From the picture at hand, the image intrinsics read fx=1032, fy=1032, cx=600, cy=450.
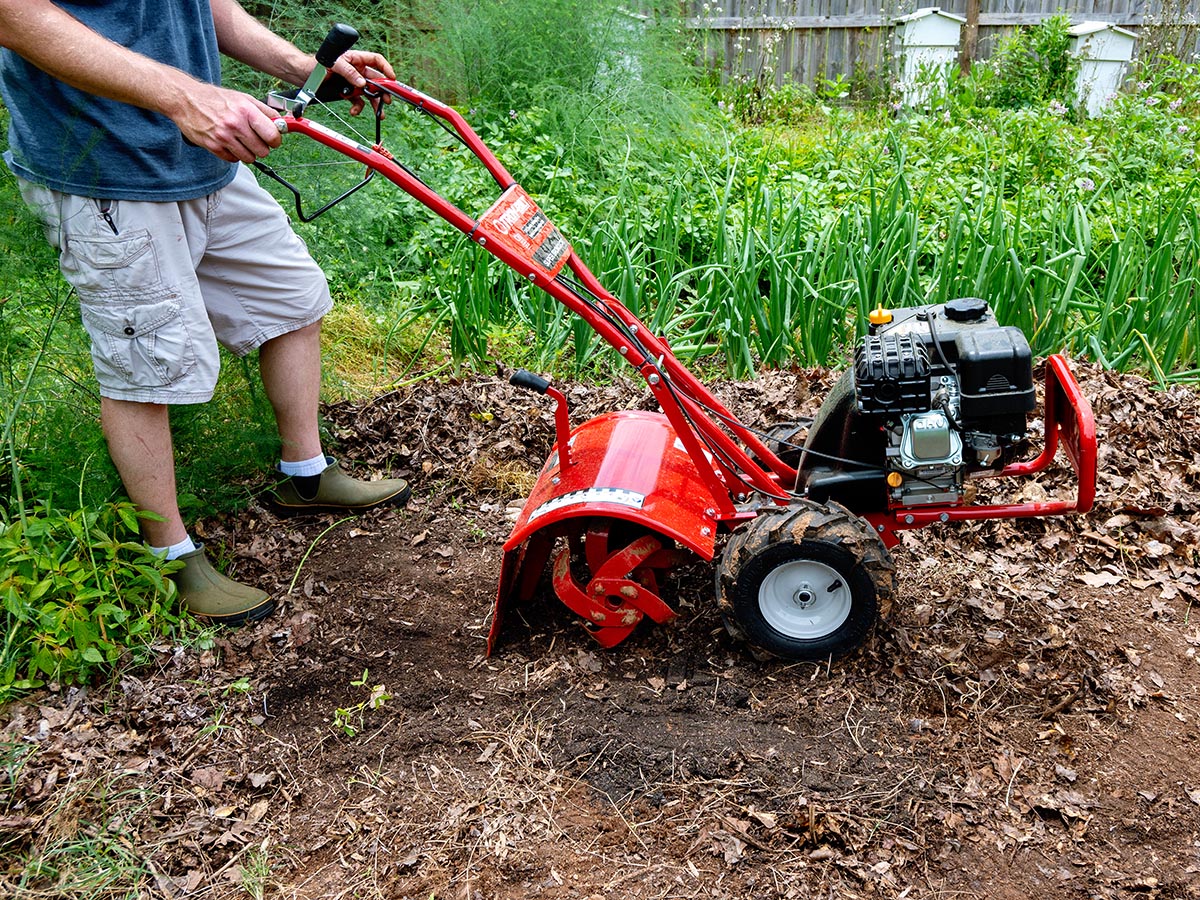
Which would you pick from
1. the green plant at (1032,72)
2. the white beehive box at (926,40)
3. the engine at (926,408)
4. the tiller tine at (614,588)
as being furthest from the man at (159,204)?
the white beehive box at (926,40)

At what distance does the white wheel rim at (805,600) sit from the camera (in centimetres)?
252

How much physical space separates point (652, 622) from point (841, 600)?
21.0 inches

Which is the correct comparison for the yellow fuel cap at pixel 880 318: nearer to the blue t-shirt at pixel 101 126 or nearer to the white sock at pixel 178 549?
the blue t-shirt at pixel 101 126

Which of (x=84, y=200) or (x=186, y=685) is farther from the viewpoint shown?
(x=186, y=685)

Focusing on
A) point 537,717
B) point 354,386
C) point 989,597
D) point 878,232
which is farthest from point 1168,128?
point 537,717

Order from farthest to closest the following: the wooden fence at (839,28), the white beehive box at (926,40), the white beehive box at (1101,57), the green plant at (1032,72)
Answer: the wooden fence at (839,28) → the white beehive box at (926,40) → the white beehive box at (1101,57) → the green plant at (1032,72)

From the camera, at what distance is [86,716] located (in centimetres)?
252

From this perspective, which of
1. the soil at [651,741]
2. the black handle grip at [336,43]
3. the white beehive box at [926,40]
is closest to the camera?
the soil at [651,741]

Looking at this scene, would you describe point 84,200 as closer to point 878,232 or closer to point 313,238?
point 313,238

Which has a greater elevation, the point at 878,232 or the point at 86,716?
the point at 878,232

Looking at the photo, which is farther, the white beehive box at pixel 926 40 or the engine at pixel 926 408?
the white beehive box at pixel 926 40

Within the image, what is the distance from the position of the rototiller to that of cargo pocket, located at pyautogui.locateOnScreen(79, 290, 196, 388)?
593 mm

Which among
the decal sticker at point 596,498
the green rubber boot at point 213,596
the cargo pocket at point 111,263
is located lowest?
the green rubber boot at point 213,596

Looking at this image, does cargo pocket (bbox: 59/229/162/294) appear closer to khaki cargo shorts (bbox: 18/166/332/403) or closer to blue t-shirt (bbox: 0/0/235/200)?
khaki cargo shorts (bbox: 18/166/332/403)
